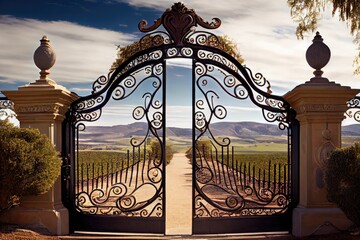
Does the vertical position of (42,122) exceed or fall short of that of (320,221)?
it exceeds it

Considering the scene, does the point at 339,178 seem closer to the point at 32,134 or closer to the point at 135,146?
the point at 135,146

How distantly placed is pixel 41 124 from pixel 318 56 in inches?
195

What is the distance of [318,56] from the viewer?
24.7 ft

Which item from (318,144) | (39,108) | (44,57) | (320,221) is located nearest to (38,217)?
(39,108)

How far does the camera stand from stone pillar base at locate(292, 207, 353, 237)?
7.35 m

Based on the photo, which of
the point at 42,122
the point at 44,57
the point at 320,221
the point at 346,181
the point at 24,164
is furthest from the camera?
the point at 44,57

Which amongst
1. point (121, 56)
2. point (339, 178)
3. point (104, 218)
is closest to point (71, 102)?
point (104, 218)

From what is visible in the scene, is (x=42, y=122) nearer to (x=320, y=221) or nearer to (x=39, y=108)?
(x=39, y=108)

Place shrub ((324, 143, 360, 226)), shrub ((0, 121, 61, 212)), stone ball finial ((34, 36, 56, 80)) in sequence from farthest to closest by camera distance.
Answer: stone ball finial ((34, 36, 56, 80)), shrub ((0, 121, 61, 212)), shrub ((324, 143, 360, 226))

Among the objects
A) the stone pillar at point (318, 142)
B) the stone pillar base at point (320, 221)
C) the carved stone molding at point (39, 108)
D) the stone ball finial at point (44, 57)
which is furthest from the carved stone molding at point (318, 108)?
the stone ball finial at point (44, 57)

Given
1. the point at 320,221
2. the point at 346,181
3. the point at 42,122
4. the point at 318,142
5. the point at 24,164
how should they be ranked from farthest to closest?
1. the point at 42,122
2. the point at 318,142
3. the point at 320,221
4. the point at 24,164
5. the point at 346,181

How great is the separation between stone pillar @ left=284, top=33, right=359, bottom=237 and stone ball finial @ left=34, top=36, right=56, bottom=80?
4.30m

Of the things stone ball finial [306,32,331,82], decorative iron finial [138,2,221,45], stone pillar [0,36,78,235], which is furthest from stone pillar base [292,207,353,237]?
stone pillar [0,36,78,235]

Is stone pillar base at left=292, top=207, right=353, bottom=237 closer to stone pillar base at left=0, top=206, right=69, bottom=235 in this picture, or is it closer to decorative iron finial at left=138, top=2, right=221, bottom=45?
decorative iron finial at left=138, top=2, right=221, bottom=45
